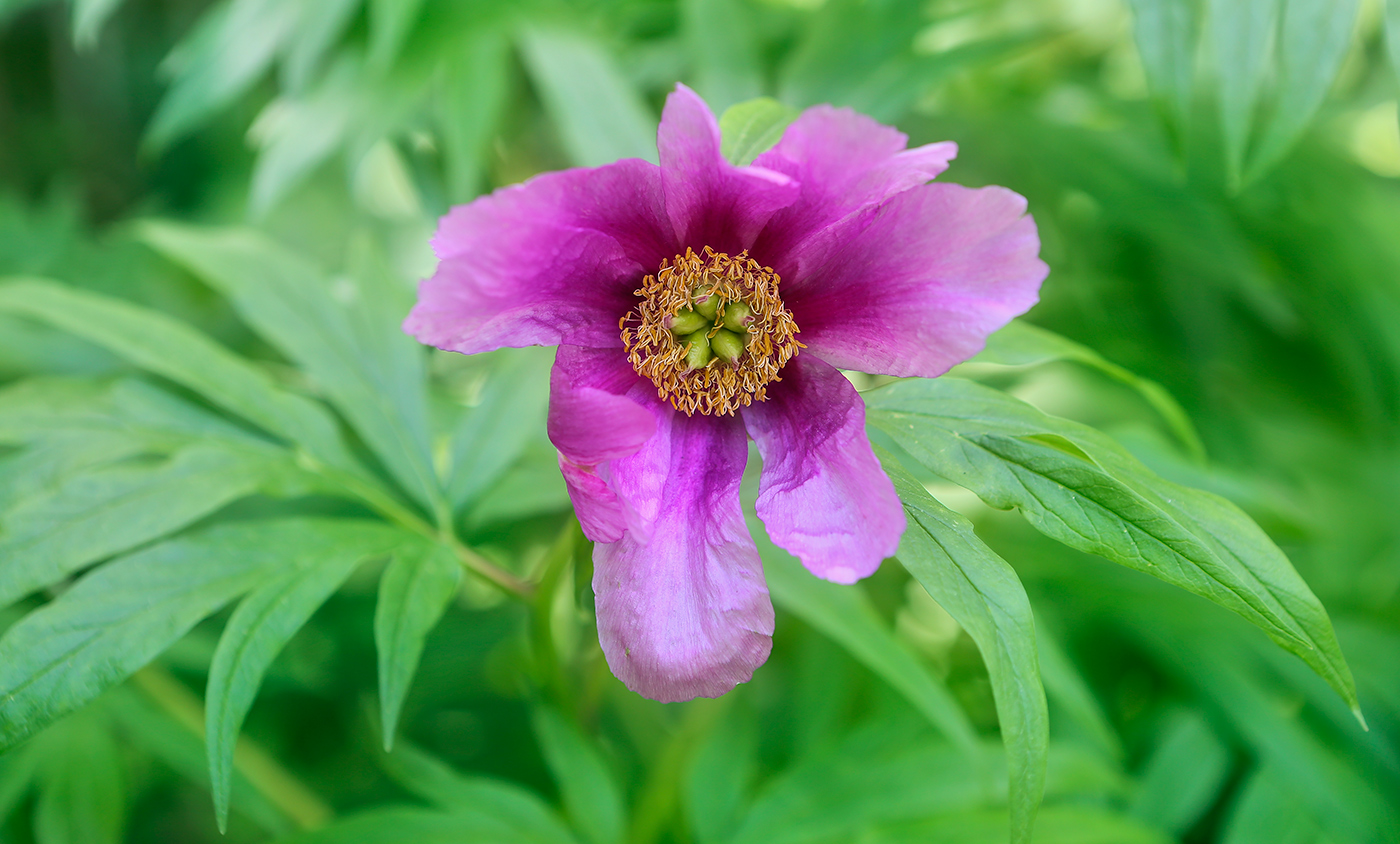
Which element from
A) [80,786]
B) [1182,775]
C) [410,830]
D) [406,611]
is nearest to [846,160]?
[406,611]

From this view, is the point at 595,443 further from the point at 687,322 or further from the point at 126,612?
the point at 126,612

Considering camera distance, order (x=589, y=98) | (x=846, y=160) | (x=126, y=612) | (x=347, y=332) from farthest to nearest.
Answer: (x=589, y=98), (x=347, y=332), (x=126, y=612), (x=846, y=160)

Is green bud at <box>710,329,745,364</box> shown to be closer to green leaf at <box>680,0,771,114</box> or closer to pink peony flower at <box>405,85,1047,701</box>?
pink peony flower at <box>405,85,1047,701</box>

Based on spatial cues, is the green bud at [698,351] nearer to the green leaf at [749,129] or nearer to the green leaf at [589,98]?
the green leaf at [749,129]

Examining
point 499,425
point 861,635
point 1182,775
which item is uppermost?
point 499,425

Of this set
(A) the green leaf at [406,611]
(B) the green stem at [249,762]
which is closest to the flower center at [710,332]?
(A) the green leaf at [406,611]

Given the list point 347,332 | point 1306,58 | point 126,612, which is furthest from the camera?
point 347,332

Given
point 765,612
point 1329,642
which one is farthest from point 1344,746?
point 765,612
